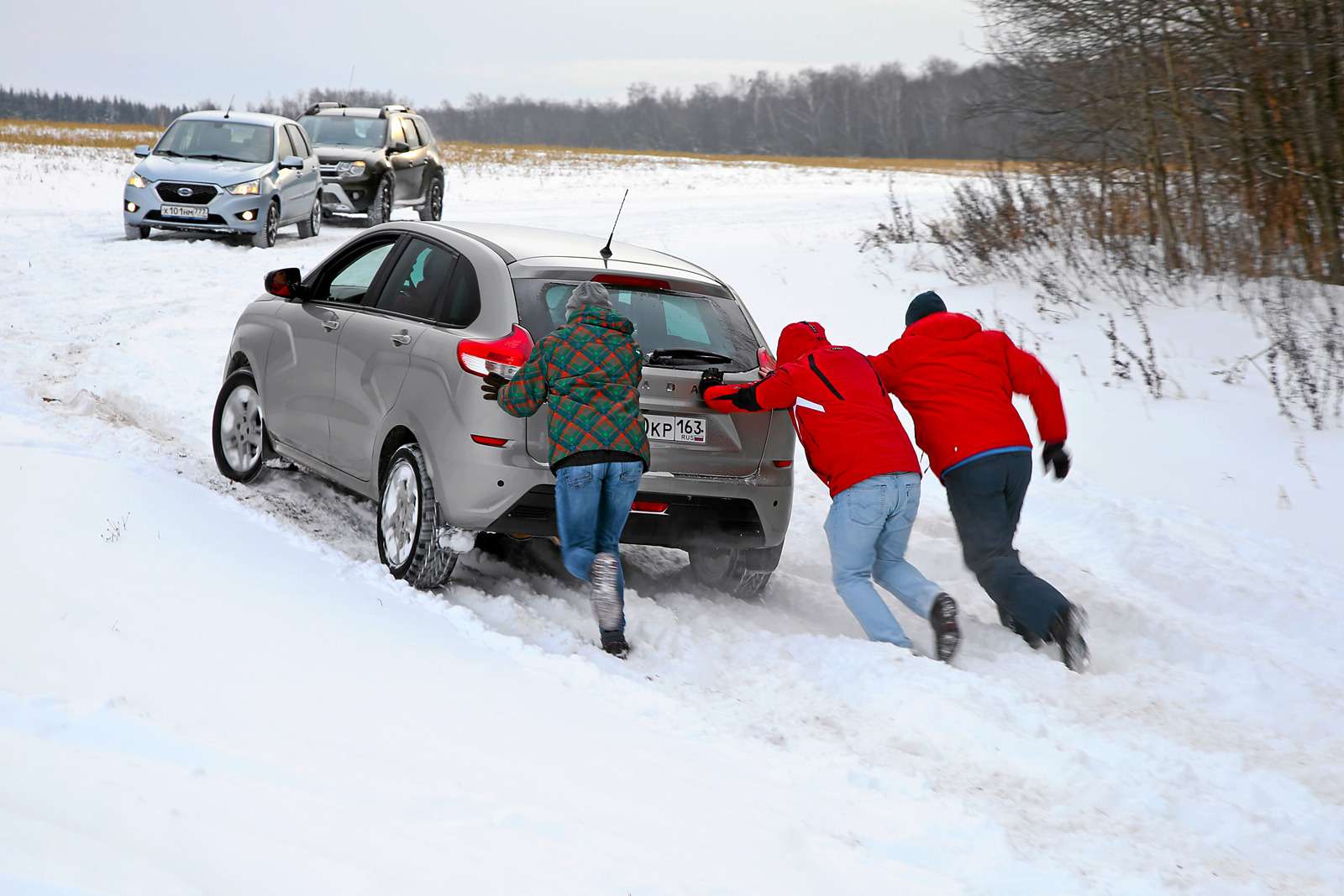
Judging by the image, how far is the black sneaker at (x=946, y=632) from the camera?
17.9 feet

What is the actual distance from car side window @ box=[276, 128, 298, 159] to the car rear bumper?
1.52 meters

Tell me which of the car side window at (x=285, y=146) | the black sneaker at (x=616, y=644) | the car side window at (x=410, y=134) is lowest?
the black sneaker at (x=616, y=644)

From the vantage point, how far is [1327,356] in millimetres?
10414

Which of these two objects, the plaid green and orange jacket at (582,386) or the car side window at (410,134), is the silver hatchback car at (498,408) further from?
the car side window at (410,134)

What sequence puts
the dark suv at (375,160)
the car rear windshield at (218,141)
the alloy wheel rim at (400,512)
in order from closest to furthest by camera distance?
the alloy wheel rim at (400,512) → the car rear windshield at (218,141) → the dark suv at (375,160)

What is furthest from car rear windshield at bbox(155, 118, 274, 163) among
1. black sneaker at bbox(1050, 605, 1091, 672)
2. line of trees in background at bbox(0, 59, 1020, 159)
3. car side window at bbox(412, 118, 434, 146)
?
line of trees in background at bbox(0, 59, 1020, 159)

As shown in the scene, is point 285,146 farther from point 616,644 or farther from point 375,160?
point 616,644

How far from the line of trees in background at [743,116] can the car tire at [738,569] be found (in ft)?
319

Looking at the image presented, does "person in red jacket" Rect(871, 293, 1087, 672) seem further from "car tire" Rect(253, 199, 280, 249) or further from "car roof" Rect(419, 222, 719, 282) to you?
"car tire" Rect(253, 199, 280, 249)

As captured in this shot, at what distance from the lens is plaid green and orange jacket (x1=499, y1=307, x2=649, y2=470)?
515cm

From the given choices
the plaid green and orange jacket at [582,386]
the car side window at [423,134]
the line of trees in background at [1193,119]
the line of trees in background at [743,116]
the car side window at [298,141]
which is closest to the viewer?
the plaid green and orange jacket at [582,386]

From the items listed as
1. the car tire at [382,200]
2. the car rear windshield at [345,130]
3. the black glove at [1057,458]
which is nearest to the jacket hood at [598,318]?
the black glove at [1057,458]

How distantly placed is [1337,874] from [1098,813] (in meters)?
0.68

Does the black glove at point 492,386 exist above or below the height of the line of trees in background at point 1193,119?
below
